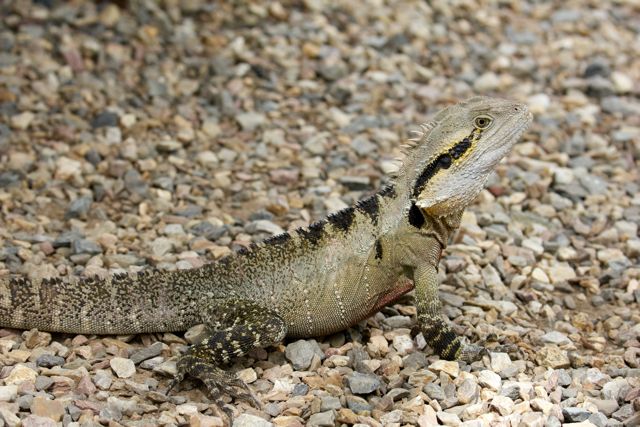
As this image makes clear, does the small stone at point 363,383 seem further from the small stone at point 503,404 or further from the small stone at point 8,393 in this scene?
the small stone at point 8,393

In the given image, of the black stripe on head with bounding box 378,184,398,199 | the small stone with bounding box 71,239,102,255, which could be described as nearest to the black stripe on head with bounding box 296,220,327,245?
the black stripe on head with bounding box 378,184,398,199

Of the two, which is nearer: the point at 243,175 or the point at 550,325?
the point at 550,325

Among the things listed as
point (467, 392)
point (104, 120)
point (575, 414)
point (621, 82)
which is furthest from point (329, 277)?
point (621, 82)

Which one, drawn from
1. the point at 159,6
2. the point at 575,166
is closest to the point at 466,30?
the point at 575,166

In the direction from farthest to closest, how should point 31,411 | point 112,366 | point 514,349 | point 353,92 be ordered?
point 353,92 < point 514,349 < point 112,366 < point 31,411

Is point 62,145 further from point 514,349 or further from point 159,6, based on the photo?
point 514,349

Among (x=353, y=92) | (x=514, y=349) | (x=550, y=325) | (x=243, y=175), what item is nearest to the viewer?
(x=514, y=349)

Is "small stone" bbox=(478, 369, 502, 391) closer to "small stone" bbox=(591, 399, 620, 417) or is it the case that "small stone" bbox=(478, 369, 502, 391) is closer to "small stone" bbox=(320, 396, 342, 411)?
"small stone" bbox=(591, 399, 620, 417)

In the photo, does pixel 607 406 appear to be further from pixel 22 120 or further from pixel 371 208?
pixel 22 120
